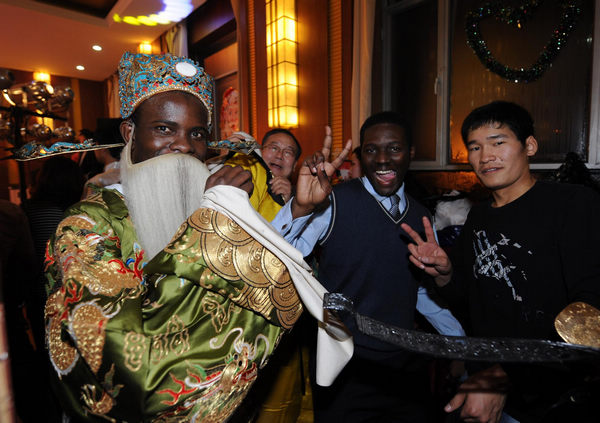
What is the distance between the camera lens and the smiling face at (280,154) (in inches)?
105

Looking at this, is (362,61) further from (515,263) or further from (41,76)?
(41,76)

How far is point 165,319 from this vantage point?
2.53 feet

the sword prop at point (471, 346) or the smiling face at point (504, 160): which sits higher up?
the smiling face at point (504, 160)

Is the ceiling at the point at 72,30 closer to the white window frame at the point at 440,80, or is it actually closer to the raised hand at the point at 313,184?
the white window frame at the point at 440,80

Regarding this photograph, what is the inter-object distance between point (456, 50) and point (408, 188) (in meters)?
1.71

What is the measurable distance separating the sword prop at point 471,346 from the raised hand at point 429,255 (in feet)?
2.00

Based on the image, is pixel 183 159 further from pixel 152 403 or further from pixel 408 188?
pixel 408 188

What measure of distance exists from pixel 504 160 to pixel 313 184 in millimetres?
829

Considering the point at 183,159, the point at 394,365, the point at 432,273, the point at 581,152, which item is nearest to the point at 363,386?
the point at 394,365

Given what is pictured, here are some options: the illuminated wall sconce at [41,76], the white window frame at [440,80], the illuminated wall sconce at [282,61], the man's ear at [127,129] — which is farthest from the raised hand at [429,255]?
the illuminated wall sconce at [41,76]

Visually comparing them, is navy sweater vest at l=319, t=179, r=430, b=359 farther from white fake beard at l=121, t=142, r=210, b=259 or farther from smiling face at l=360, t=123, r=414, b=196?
white fake beard at l=121, t=142, r=210, b=259

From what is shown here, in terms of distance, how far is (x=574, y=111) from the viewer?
9.32 ft

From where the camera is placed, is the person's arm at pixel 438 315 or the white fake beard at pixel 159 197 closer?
the white fake beard at pixel 159 197

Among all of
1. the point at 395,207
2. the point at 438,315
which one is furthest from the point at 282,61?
the point at 438,315
